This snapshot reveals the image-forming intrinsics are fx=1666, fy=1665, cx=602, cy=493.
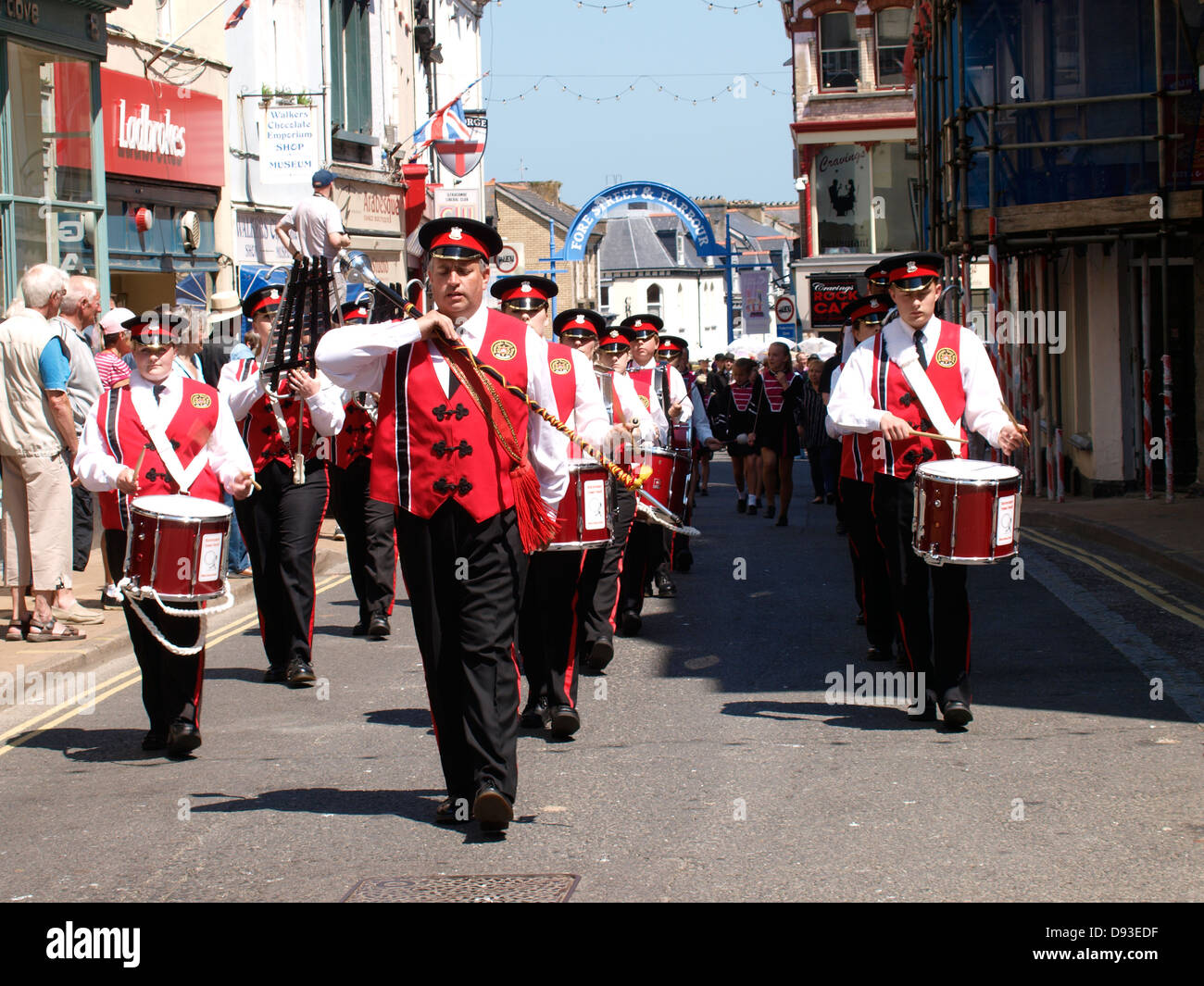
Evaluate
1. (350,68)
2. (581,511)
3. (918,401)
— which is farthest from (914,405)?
(350,68)

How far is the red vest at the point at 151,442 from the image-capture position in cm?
763

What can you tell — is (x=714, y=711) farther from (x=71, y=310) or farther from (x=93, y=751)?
(x=71, y=310)

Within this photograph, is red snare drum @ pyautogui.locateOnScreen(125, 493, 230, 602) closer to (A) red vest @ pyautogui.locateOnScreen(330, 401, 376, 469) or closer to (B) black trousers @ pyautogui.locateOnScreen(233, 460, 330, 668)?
(B) black trousers @ pyautogui.locateOnScreen(233, 460, 330, 668)

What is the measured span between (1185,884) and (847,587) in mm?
7754

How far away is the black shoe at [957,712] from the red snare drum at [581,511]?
1.84 meters

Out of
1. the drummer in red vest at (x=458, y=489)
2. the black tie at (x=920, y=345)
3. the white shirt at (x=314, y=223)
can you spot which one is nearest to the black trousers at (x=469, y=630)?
the drummer in red vest at (x=458, y=489)

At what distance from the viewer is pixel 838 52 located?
4559 cm

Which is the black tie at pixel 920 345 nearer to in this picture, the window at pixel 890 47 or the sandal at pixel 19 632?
the sandal at pixel 19 632

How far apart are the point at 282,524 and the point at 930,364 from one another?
375 centimetres

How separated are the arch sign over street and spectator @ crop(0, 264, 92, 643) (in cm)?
3016

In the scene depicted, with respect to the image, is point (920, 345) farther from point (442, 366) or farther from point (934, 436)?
point (442, 366)

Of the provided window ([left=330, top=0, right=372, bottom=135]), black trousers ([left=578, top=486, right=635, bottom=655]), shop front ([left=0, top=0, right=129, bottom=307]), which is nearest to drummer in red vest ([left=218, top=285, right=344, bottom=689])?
black trousers ([left=578, top=486, right=635, bottom=655])
